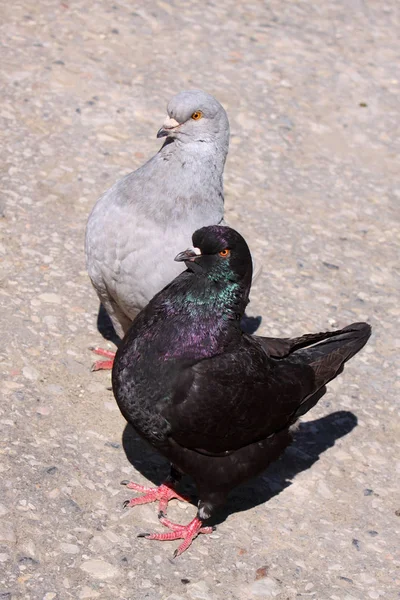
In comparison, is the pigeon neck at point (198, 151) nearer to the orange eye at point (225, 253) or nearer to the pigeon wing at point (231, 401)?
the orange eye at point (225, 253)

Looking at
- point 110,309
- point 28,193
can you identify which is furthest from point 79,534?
point 28,193

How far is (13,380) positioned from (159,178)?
1.29 metres

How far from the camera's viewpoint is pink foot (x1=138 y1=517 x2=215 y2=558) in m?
4.21

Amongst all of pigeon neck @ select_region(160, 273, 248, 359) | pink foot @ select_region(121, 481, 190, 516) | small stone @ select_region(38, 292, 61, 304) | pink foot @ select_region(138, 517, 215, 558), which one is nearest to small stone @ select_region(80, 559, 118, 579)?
pink foot @ select_region(138, 517, 215, 558)

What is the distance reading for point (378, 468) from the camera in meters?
5.02

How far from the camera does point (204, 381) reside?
406cm

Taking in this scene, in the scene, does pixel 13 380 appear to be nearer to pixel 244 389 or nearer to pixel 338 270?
pixel 244 389

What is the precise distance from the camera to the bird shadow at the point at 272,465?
466cm

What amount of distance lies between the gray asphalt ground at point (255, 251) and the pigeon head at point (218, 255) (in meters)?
1.16

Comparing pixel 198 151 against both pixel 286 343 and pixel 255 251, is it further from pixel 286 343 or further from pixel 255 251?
pixel 255 251

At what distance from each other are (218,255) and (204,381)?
0.56 m

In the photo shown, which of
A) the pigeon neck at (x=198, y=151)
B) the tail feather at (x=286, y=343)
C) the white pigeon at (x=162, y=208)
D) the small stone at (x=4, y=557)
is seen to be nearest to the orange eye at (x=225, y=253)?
the white pigeon at (x=162, y=208)

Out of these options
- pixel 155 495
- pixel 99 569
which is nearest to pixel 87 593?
pixel 99 569

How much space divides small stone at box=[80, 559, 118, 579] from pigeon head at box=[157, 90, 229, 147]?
213 cm
